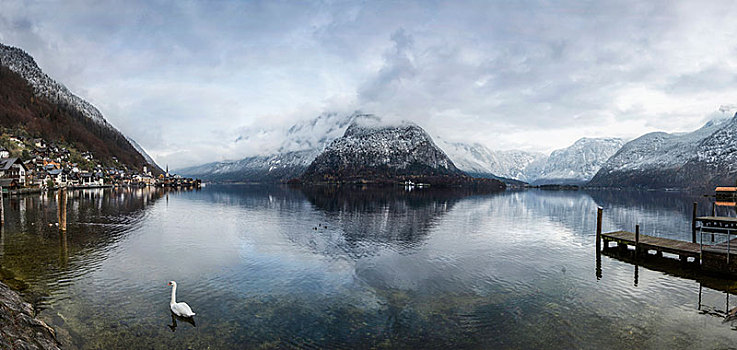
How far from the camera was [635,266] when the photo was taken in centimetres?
3731

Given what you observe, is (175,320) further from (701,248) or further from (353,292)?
(701,248)

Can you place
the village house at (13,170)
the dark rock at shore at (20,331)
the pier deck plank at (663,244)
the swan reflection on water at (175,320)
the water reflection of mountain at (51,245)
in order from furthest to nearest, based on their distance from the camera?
the village house at (13,170) → the pier deck plank at (663,244) → the water reflection of mountain at (51,245) → the swan reflection on water at (175,320) → the dark rock at shore at (20,331)

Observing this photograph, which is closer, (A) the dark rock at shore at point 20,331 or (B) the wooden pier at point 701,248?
(A) the dark rock at shore at point 20,331

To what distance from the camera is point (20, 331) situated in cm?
1574

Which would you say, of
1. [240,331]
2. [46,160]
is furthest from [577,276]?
[46,160]

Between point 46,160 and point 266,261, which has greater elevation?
point 46,160

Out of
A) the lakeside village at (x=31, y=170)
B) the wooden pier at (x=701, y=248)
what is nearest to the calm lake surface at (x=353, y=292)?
the wooden pier at (x=701, y=248)

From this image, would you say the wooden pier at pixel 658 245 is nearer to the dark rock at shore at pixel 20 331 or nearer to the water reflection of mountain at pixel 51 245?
the dark rock at shore at pixel 20 331

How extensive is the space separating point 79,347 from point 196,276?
13.3 metres

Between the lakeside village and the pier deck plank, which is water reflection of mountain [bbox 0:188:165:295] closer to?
the pier deck plank

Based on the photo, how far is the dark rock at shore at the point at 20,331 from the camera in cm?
1411

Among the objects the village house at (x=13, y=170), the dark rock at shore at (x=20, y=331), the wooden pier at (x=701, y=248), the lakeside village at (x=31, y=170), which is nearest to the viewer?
the dark rock at shore at (x=20, y=331)

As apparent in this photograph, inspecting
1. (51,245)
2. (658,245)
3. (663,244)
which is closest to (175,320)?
(51,245)

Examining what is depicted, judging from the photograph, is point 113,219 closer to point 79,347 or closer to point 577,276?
point 79,347
